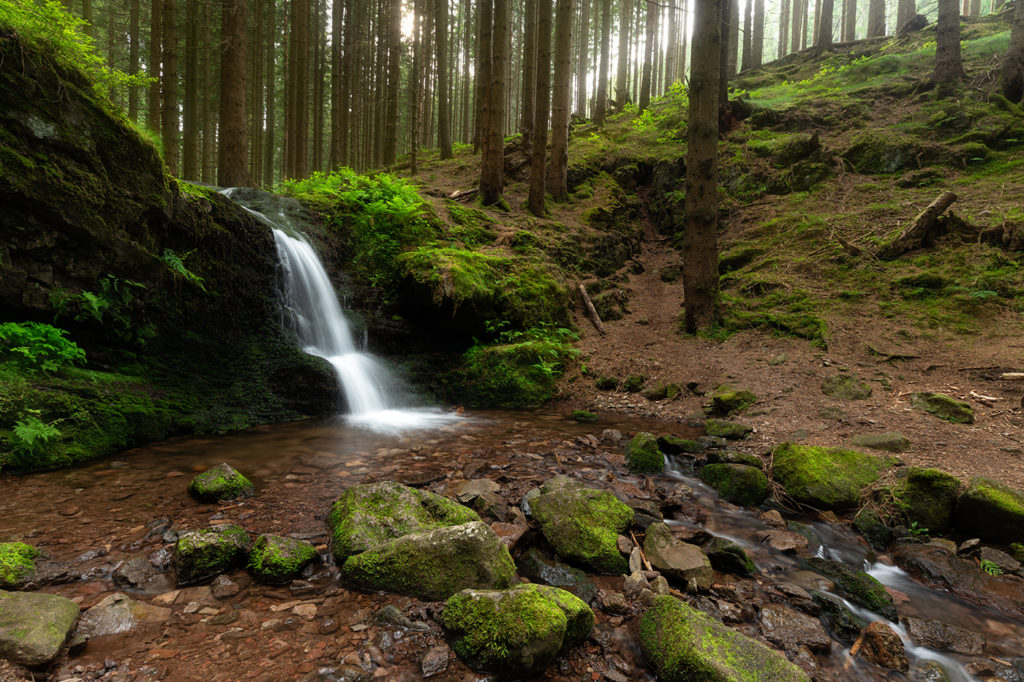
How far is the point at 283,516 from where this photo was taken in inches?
140

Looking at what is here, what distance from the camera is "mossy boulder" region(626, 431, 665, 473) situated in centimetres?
505

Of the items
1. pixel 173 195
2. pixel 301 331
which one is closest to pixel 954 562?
pixel 301 331

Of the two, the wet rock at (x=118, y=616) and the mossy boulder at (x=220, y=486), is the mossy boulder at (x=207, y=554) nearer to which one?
the wet rock at (x=118, y=616)

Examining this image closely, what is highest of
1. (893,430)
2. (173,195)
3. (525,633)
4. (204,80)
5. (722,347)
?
(204,80)

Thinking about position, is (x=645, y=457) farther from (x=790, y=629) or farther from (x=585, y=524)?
(x=790, y=629)

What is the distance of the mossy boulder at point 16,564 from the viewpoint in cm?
246

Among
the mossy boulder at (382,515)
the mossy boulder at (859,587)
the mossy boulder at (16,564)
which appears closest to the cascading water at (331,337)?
the mossy boulder at (382,515)

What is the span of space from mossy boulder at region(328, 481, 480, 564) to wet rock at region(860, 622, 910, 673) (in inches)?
100

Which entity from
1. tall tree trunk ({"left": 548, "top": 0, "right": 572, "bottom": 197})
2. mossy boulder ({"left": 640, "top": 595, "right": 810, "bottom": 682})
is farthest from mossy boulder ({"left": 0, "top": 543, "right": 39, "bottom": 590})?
tall tree trunk ({"left": 548, "top": 0, "right": 572, "bottom": 197})

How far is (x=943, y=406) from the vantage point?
5156mm

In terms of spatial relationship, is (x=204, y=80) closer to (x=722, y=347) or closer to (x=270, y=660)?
(x=722, y=347)

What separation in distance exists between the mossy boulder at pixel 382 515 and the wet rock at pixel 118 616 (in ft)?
3.12

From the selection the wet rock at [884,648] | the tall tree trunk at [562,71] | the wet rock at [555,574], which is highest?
the tall tree trunk at [562,71]

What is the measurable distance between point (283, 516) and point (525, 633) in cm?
235
